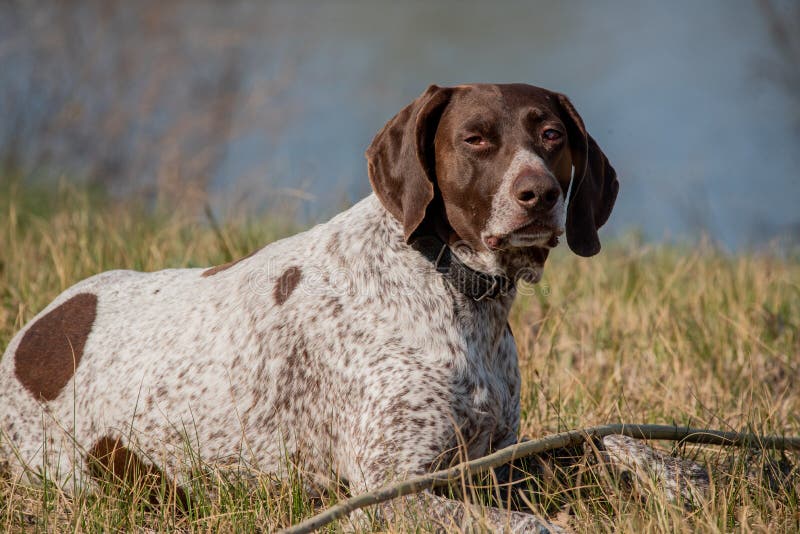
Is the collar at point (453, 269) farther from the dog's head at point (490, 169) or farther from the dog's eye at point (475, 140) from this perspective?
the dog's eye at point (475, 140)

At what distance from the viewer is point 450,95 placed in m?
3.71

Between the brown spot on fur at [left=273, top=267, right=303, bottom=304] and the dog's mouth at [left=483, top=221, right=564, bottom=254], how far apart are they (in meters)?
0.81

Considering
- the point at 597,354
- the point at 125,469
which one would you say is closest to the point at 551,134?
the point at 125,469

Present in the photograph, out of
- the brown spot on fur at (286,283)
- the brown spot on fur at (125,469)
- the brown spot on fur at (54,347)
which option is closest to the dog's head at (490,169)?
the brown spot on fur at (286,283)

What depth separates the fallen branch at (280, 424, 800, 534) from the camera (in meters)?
2.87

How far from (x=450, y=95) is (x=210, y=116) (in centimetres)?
1309

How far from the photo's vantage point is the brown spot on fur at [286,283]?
381cm

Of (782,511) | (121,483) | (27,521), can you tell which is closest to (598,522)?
(782,511)

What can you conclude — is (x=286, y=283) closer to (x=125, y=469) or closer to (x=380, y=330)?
(x=380, y=330)

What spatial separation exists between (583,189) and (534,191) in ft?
1.80

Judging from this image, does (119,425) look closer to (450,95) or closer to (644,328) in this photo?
(450,95)

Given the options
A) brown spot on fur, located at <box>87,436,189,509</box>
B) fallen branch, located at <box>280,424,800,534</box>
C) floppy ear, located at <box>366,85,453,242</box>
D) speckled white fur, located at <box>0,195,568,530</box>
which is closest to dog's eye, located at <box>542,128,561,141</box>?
floppy ear, located at <box>366,85,453,242</box>

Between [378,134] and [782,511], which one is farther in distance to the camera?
[378,134]

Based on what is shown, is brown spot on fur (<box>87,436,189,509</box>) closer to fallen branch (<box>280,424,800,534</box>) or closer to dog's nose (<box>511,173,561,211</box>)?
fallen branch (<box>280,424,800,534</box>)
